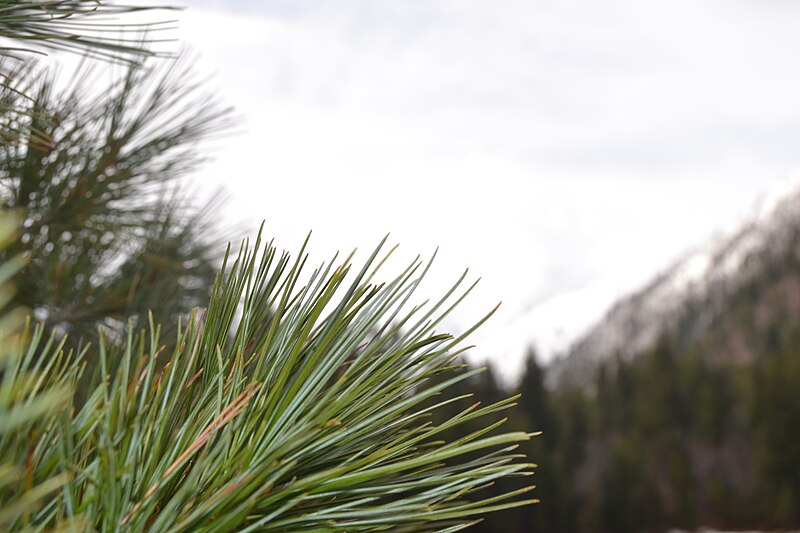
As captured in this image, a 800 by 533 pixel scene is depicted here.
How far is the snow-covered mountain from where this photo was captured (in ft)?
455

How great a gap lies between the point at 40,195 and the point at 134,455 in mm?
2050

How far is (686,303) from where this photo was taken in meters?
144

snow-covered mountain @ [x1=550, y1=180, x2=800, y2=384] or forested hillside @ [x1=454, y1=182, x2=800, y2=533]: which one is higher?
snow-covered mountain @ [x1=550, y1=180, x2=800, y2=384]

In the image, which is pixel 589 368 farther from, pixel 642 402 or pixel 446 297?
pixel 446 297

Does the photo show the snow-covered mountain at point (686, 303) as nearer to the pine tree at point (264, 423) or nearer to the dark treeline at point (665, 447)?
the dark treeline at point (665, 447)

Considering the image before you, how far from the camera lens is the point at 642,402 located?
234ft

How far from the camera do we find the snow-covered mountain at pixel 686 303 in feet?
455

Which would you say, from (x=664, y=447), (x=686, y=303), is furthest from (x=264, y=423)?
(x=686, y=303)

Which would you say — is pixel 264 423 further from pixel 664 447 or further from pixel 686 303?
pixel 686 303

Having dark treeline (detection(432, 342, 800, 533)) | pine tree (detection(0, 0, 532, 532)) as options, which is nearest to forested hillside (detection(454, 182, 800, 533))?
dark treeline (detection(432, 342, 800, 533))

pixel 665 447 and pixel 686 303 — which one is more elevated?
pixel 686 303

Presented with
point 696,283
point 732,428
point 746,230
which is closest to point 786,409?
point 732,428

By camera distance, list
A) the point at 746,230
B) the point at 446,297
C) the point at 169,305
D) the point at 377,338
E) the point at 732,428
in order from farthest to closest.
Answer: the point at 746,230 → the point at 732,428 → the point at 169,305 → the point at 377,338 → the point at 446,297

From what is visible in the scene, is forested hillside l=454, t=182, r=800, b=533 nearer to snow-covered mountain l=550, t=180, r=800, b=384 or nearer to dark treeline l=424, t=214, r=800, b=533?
dark treeline l=424, t=214, r=800, b=533
